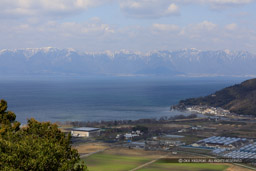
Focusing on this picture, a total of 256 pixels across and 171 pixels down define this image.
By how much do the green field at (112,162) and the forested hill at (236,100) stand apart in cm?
8602

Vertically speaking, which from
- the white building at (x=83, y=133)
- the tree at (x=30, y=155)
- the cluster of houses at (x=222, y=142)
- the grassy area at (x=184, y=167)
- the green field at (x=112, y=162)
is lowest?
the grassy area at (x=184, y=167)

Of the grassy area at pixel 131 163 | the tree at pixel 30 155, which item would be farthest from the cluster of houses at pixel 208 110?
the tree at pixel 30 155

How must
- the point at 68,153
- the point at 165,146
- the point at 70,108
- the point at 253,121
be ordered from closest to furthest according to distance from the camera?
the point at 68,153
the point at 165,146
the point at 253,121
the point at 70,108

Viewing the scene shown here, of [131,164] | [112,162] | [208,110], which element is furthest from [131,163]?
Result: [208,110]

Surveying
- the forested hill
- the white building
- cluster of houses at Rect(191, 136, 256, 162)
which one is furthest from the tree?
the forested hill

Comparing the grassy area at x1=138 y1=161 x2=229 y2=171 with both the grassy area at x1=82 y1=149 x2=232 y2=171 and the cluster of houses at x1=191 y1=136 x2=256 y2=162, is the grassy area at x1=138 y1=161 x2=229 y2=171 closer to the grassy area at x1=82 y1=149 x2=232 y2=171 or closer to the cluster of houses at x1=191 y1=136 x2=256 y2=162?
the grassy area at x1=82 y1=149 x2=232 y2=171

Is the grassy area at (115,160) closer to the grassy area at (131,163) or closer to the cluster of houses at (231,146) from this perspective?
the grassy area at (131,163)

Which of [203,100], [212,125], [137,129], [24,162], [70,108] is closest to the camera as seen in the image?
[24,162]

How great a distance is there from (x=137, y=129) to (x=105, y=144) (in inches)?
761

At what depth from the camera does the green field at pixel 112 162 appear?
179 ft

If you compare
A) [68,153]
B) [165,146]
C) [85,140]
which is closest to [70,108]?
[85,140]

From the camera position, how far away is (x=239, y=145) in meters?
77.7

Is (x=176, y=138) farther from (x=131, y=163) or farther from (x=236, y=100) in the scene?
(x=236, y=100)

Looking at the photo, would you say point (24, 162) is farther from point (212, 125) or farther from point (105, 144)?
point (212, 125)
